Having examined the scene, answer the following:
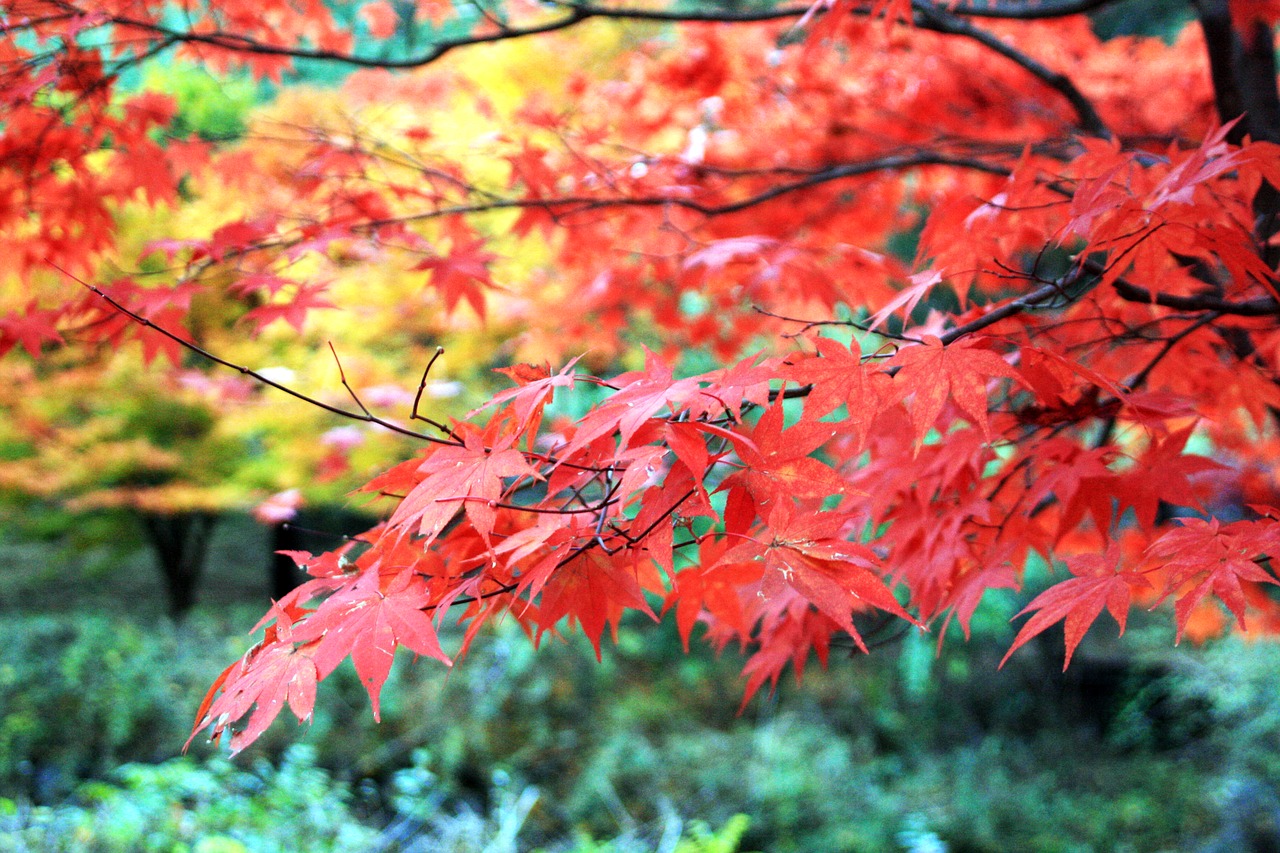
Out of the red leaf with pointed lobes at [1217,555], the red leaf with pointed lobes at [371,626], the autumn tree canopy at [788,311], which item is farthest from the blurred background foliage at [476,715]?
the red leaf with pointed lobes at [371,626]

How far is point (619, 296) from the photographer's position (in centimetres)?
304

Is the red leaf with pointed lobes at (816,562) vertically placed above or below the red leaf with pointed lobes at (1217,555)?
above

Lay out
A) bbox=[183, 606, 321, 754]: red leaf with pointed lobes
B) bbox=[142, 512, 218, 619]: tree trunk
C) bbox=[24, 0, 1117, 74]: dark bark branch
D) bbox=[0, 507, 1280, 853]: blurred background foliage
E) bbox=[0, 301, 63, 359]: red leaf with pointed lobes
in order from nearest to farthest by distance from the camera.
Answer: bbox=[183, 606, 321, 754]: red leaf with pointed lobes
bbox=[0, 301, 63, 359]: red leaf with pointed lobes
bbox=[24, 0, 1117, 74]: dark bark branch
bbox=[0, 507, 1280, 853]: blurred background foliage
bbox=[142, 512, 218, 619]: tree trunk

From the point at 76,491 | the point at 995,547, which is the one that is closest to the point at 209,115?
the point at 76,491

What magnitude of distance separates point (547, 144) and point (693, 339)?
2.28m

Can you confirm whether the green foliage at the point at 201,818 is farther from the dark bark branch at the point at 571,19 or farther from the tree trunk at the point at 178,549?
the tree trunk at the point at 178,549

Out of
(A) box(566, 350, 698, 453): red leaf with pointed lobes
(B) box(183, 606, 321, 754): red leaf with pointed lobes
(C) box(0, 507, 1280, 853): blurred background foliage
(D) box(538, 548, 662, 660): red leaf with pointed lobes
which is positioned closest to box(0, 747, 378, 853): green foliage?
(C) box(0, 507, 1280, 853): blurred background foliage

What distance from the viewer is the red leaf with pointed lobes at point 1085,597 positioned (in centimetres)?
99

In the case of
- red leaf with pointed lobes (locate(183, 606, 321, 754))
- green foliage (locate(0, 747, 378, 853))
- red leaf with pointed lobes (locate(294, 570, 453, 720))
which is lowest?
green foliage (locate(0, 747, 378, 853))

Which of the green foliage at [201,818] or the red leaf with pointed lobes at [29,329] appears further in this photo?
the green foliage at [201,818]

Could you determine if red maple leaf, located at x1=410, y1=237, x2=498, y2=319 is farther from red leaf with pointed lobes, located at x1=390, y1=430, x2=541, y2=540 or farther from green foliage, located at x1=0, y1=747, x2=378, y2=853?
green foliage, located at x1=0, y1=747, x2=378, y2=853

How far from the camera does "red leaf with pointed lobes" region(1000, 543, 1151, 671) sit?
0.99 meters

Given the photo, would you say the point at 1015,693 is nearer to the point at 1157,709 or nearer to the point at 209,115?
the point at 1157,709

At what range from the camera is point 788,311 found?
266 cm
